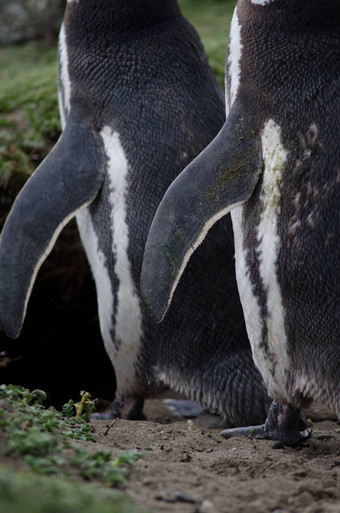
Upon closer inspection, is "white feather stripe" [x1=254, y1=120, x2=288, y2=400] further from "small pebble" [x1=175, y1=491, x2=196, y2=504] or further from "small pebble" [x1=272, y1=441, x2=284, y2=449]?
"small pebble" [x1=175, y1=491, x2=196, y2=504]

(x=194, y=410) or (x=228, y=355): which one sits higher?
(x=228, y=355)

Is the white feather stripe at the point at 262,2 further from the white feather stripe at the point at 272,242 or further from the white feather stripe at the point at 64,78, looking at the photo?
the white feather stripe at the point at 64,78

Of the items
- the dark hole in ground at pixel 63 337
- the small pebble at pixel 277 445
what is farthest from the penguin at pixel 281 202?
the dark hole in ground at pixel 63 337

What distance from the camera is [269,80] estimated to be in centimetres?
251

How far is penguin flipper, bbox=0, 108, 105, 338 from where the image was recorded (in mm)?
2801

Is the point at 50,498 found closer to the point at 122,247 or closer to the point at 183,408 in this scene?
the point at 122,247

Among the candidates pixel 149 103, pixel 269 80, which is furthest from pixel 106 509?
pixel 149 103

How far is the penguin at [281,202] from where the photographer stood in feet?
7.72

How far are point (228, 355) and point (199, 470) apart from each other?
112cm

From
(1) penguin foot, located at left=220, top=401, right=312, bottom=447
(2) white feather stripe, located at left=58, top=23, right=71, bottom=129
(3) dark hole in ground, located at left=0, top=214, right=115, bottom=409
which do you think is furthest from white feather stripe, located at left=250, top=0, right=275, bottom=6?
(3) dark hole in ground, located at left=0, top=214, right=115, bottom=409

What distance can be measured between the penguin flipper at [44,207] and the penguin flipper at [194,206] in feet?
1.89

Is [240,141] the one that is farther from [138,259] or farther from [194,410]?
[194,410]

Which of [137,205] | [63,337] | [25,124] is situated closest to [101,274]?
Answer: [137,205]

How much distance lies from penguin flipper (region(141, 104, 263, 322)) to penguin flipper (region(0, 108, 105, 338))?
1.89 ft
